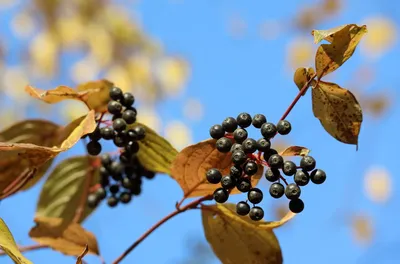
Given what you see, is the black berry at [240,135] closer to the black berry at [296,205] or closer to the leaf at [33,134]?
the black berry at [296,205]

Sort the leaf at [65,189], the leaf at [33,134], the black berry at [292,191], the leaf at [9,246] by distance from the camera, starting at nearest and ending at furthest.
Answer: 1. the leaf at [9,246]
2. the black berry at [292,191]
3. the leaf at [33,134]
4. the leaf at [65,189]

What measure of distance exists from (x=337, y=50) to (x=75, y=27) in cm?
543

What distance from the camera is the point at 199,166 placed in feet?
3.64

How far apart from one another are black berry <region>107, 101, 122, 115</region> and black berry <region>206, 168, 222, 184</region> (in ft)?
0.85

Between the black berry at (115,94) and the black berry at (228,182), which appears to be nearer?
the black berry at (228,182)

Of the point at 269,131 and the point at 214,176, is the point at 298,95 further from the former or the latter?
the point at 214,176

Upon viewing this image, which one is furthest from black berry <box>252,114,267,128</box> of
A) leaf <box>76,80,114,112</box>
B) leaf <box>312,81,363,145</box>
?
leaf <box>76,80,114,112</box>

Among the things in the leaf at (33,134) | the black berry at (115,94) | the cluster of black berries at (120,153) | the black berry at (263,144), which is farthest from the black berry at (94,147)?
the black berry at (263,144)

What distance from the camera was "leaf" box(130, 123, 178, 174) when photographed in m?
1.21

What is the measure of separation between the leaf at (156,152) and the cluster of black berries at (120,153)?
3 centimetres

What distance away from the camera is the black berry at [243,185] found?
0.98 m

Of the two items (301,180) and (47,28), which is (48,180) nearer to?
(301,180)

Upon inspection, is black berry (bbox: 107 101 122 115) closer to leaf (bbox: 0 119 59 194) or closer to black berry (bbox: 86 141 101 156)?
black berry (bbox: 86 141 101 156)

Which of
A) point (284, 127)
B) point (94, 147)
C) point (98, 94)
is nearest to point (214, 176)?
point (284, 127)
